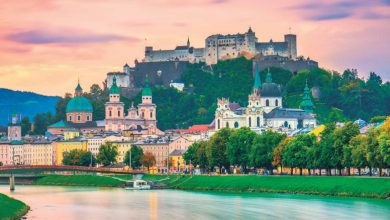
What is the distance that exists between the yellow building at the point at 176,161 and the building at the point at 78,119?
40797mm

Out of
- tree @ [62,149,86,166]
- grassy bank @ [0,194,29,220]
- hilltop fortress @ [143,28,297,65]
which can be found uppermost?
hilltop fortress @ [143,28,297,65]

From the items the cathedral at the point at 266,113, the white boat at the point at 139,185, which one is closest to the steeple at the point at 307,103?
the cathedral at the point at 266,113

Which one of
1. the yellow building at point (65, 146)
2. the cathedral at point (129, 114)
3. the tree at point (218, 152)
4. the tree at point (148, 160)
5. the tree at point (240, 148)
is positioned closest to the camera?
the tree at point (240, 148)

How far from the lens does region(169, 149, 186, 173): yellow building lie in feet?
450

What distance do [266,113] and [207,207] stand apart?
84.7 meters

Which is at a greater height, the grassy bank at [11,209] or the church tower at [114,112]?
the church tower at [114,112]

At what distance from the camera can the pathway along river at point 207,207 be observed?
209 feet

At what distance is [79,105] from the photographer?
190m

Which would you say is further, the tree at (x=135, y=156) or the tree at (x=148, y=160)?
the tree at (x=135, y=156)

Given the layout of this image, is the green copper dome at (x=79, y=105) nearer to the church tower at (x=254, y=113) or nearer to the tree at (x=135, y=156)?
the church tower at (x=254, y=113)

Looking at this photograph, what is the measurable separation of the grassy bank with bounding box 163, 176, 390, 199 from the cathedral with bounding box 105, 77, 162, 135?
71.1 meters

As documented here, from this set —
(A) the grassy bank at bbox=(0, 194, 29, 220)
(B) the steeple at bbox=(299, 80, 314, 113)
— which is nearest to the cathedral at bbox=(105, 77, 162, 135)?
(B) the steeple at bbox=(299, 80, 314, 113)

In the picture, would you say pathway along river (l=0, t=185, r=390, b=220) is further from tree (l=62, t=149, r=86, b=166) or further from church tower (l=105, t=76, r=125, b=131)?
church tower (l=105, t=76, r=125, b=131)

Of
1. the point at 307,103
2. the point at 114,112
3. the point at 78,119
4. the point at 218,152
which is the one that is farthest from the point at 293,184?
the point at 78,119
